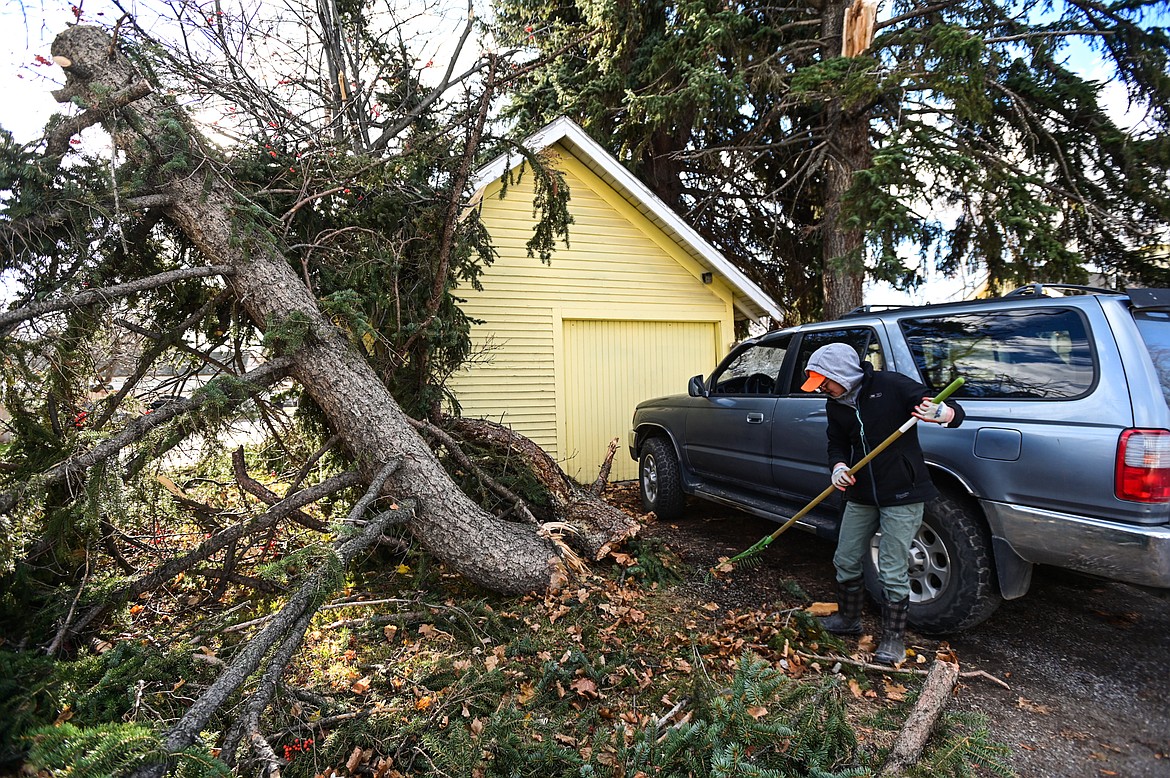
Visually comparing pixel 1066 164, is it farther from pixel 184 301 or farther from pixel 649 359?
pixel 184 301

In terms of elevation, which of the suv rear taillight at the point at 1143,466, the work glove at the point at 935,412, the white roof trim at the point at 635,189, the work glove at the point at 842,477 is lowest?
the work glove at the point at 842,477

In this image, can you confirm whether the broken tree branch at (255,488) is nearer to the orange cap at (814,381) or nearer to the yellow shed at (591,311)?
the orange cap at (814,381)

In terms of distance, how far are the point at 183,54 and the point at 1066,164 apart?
10313 mm

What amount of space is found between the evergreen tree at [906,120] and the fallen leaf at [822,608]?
15.4 ft

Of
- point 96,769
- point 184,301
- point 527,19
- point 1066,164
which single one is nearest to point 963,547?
point 96,769

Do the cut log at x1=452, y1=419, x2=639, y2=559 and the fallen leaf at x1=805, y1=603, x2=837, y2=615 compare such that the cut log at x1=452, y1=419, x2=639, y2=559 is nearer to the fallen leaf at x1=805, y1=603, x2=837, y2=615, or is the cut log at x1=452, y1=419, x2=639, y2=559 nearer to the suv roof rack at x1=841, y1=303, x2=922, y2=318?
the fallen leaf at x1=805, y1=603, x2=837, y2=615

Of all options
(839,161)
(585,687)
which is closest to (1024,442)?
(585,687)

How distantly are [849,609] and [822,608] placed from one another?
37 centimetres

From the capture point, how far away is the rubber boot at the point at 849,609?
3846 millimetres

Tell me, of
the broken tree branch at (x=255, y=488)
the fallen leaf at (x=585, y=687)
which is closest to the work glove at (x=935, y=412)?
the fallen leaf at (x=585, y=687)

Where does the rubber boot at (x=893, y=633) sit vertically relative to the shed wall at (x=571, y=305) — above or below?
below

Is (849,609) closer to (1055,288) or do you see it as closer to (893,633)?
(893,633)

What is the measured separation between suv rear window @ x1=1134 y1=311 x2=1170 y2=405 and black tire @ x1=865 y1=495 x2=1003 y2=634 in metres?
1.16

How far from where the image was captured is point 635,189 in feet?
27.5
